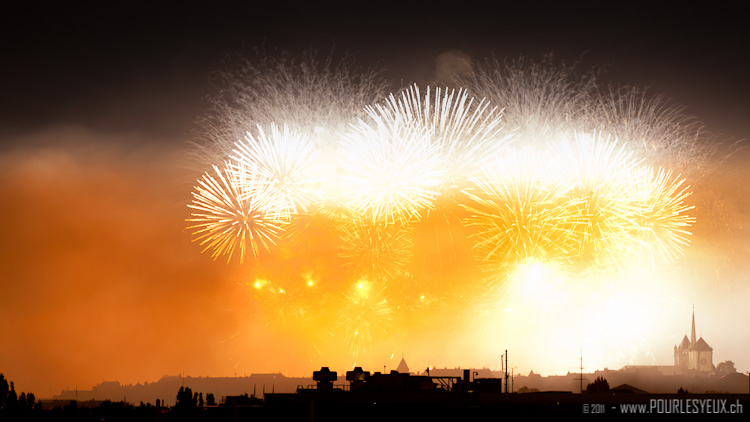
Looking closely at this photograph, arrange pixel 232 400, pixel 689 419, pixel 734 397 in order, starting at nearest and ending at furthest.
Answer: pixel 689 419 < pixel 734 397 < pixel 232 400

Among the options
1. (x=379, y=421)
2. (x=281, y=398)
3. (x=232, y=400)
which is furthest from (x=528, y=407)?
(x=232, y=400)

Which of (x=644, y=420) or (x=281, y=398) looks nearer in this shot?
(x=644, y=420)

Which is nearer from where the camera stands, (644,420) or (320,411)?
(644,420)

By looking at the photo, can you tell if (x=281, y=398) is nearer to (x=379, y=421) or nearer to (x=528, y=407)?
(x=379, y=421)

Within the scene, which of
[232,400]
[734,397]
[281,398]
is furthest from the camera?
[232,400]

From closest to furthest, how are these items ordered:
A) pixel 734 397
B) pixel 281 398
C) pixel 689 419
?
pixel 689 419
pixel 734 397
pixel 281 398

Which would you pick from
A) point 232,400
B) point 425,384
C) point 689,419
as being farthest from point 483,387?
point 232,400

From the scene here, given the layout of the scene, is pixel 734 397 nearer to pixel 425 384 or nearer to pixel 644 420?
pixel 644 420

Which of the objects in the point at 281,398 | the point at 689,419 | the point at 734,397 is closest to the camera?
the point at 689,419
